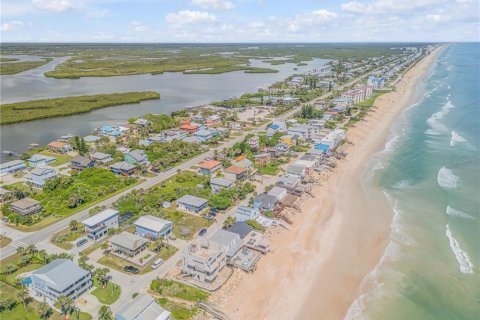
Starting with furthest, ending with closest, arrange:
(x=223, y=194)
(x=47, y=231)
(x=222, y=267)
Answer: (x=223, y=194)
(x=47, y=231)
(x=222, y=267)

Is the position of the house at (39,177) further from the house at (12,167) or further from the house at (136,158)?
the house at (136,158)

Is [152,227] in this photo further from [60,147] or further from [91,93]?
[91,93]

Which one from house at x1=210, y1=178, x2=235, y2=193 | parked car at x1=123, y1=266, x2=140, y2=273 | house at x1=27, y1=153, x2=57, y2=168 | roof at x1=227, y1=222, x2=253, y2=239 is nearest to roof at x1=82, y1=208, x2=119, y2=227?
parked car at x1=123, y1=266, x2=140, y2=273

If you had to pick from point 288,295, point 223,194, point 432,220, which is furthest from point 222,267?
point 432,220

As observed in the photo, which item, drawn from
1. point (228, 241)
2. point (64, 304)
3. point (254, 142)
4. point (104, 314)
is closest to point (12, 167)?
point (64, 304)

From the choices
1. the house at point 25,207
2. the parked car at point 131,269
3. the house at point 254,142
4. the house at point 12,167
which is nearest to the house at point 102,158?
the house at point 12,167

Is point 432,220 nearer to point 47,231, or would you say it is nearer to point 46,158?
point 47,231

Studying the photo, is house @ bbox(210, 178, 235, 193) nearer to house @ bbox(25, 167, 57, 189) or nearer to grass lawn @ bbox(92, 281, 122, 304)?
grass lawn @ bbox(92, 281, 122, 304)
